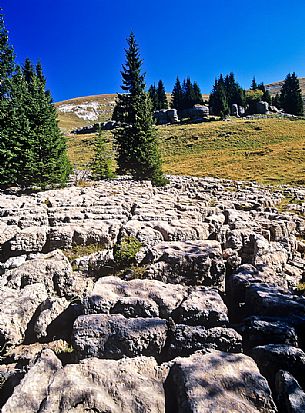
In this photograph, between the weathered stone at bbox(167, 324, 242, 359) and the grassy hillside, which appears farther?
the grassy hillside

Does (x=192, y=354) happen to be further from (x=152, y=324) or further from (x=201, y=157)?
(x=201, y=157)

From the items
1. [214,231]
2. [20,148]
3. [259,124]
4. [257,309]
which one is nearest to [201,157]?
[259,124]

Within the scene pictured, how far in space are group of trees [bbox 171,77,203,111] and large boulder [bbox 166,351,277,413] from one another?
117631 mm

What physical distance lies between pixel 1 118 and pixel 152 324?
22.5 meters

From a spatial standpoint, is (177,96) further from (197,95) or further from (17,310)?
(17,310)

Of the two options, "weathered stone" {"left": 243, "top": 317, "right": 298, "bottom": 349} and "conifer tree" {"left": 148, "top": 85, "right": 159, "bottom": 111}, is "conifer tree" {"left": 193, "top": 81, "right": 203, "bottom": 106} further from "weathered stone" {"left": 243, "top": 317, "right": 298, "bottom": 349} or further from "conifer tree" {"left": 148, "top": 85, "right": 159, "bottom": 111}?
"weathered stone" {"left": 243, "top": 317, "right": 298, "bottom": 349}

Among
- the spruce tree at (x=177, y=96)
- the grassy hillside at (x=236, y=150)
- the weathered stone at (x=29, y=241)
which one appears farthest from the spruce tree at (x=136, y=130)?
the spruce tree at (x=177, y=96)

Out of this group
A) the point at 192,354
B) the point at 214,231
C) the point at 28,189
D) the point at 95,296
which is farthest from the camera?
the point at 28,189

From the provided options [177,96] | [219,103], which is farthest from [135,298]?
[177,96]

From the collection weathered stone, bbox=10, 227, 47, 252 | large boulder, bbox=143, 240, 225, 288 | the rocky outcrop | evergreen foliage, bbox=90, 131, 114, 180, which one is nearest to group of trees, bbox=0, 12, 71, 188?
evergreen foliage, bbox=90, 131, 114, 180

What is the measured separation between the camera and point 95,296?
5.85 m

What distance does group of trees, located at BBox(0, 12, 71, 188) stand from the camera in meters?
21.6

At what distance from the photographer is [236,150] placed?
6291 cm

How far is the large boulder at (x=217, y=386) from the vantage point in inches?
139
